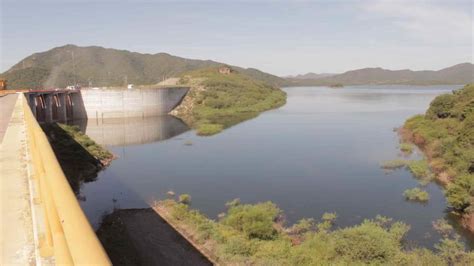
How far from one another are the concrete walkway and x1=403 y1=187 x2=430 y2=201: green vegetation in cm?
2111

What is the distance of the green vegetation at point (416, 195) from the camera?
24.2m

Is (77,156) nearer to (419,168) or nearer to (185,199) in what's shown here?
(185,199)

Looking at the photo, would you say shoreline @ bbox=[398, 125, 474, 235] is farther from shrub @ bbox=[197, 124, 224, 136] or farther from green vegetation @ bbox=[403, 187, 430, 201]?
shrub @ bbox=[197, 124, 224, 136]

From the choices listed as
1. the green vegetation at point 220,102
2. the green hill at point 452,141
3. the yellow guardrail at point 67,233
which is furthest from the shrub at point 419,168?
the yellow guardrail at point 67,233

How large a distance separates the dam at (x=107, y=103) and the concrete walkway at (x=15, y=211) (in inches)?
2070

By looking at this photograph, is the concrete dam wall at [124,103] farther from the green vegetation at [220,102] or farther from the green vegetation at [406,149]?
the green vegetation at [406,149]

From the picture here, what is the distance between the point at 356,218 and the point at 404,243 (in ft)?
11.7

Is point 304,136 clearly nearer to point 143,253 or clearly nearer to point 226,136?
point 226,136

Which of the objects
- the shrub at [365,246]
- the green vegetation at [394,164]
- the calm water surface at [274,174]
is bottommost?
the calm water surface at [274,174]

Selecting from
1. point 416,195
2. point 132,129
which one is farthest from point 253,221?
point 132,129

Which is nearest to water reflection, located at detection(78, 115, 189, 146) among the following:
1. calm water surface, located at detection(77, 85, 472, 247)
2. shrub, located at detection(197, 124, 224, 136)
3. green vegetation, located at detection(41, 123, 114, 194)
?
calm water surface, located at detection(77, 85, 472, 247)

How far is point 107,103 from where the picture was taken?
227ft

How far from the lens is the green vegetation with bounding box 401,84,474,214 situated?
876 inches

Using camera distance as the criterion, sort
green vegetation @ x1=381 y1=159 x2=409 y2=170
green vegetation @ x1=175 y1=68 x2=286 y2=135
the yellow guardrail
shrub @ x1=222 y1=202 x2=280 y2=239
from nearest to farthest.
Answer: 1. the yellow guardrail
2. shrub @ x1=222 y1=202 x2=280 y2=239
3. green vegetation @ x1=381 y1=159 x2=409 y2=170
4. green vegetation @ x1=175 y1=68 x2=286 y2=135
